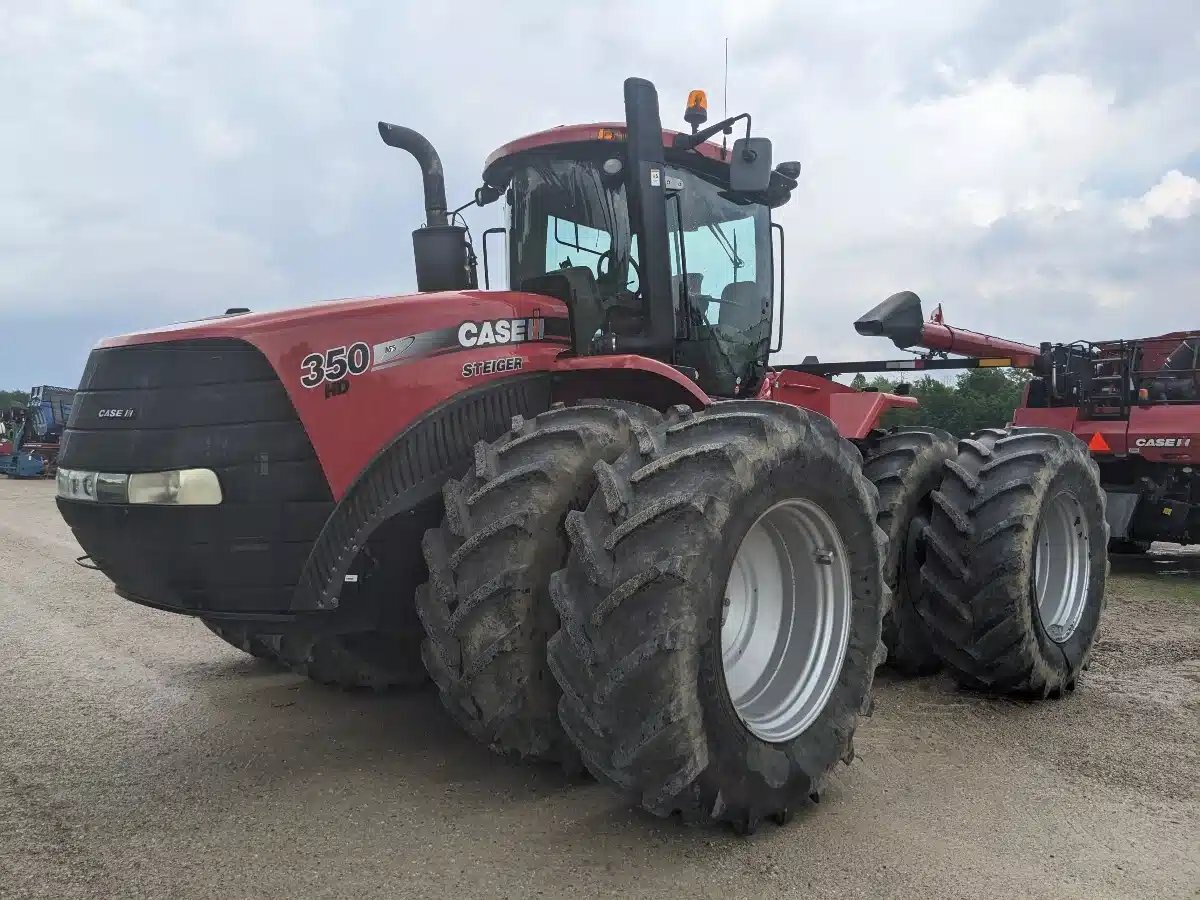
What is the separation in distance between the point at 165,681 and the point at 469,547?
9.74 ft

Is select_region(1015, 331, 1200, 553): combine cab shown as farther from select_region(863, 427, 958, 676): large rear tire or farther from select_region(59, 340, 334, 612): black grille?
select_region(59, 340, 334, 612): black grille

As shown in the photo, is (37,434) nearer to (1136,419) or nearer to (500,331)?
(1136,419)

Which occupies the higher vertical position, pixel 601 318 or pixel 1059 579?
pixel 601 318

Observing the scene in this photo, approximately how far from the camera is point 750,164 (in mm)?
3838

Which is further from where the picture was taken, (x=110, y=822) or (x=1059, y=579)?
(x=1059, y=579)

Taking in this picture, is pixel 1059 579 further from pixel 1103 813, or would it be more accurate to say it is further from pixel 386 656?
pixel 386 656

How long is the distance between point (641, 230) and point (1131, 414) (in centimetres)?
770

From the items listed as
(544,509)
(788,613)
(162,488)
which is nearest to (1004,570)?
(788,613)

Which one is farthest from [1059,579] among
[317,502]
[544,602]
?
[317,502]

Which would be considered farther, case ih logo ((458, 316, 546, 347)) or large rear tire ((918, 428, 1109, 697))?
large rear tire ((918, 428, 1109, 697))

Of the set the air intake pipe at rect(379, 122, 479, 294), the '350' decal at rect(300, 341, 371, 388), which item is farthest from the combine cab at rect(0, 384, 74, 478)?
Result: the '350' decal at rect(300, 341, 371, 388)

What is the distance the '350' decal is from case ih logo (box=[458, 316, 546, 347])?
0.38 metres

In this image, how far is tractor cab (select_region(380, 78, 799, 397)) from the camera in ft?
→ 12.7

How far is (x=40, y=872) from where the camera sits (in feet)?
9.23
